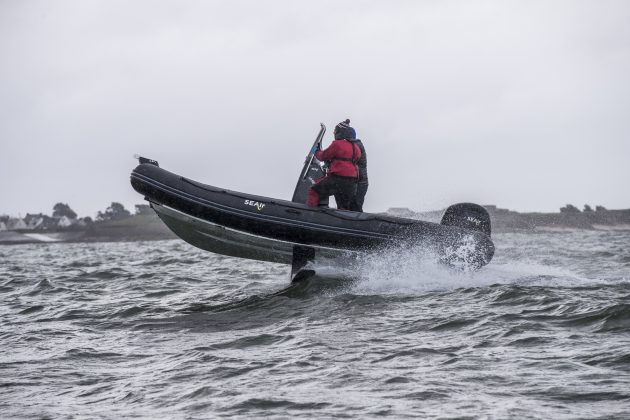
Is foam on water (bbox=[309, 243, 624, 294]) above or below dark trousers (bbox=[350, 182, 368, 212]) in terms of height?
below

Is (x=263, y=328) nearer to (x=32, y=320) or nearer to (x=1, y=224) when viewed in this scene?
(x=32, y=320)

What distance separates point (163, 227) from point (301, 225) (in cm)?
4078

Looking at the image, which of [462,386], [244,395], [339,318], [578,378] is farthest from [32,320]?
[578,378]

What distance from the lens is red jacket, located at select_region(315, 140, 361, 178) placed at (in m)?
9.81

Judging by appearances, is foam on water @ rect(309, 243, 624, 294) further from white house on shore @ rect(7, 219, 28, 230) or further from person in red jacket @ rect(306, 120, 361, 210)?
white house on shore @ rect(7, 219, 28, 230)

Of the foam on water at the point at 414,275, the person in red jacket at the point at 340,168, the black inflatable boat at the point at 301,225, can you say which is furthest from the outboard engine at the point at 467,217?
the person in red jacket at the point at 340,168

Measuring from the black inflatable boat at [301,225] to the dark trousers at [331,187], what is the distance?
16 cm

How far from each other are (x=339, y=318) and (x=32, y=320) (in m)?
3.28

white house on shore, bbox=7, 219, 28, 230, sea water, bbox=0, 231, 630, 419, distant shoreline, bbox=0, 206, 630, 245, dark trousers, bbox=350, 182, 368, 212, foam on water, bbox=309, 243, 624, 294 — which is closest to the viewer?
sea water, bbox=0, 231, 630, 419

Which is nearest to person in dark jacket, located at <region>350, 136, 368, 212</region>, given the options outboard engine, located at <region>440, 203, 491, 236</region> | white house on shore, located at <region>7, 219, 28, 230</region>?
outboard engine, located at <region>440, 203, 491, 236</region>

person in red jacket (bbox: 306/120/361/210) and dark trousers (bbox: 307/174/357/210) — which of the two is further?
dark trousers (bbox: 307/174/357/210)

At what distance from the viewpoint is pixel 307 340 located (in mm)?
6680

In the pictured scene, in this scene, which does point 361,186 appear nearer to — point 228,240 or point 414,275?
point 414,275

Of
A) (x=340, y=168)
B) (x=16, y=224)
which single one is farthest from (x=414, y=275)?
(x=16, y=224)
